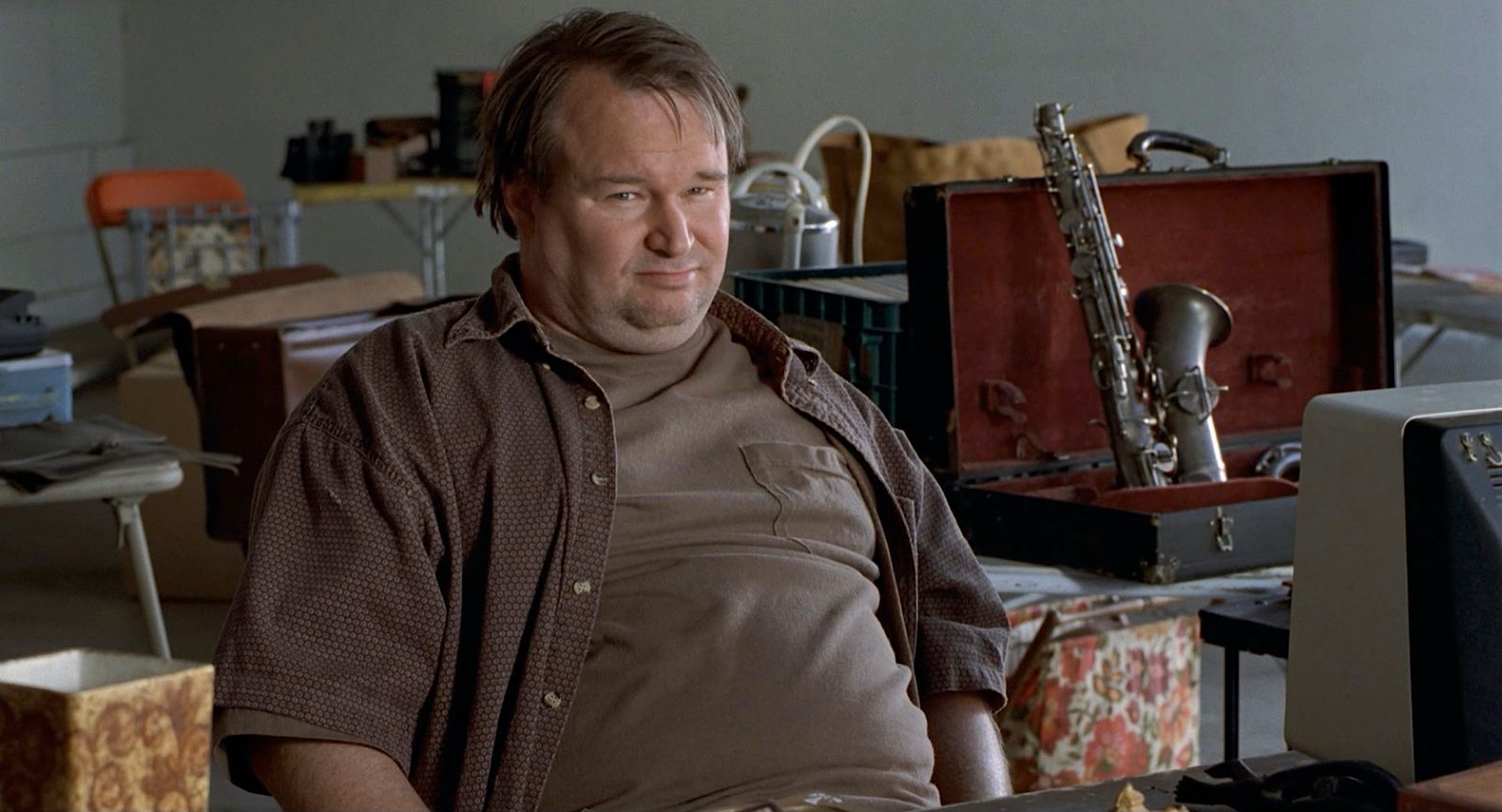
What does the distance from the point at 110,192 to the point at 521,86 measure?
175 inches

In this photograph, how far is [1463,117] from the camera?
6590 mm

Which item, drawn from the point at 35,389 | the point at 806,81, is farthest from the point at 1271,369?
the point at 806,81

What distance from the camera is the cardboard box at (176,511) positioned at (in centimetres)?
404

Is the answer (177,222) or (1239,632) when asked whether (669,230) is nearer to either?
(1239,632)

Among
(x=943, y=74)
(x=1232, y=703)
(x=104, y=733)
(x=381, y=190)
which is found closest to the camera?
Result: (x=104, y=733)

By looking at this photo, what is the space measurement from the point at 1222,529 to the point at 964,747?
51 cm

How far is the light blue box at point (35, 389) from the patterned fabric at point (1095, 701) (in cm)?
163

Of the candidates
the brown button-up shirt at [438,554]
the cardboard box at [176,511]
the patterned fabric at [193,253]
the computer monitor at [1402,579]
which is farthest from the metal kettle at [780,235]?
the patterned fabric at [193,253]

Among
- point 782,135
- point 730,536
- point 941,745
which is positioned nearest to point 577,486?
point 730,536

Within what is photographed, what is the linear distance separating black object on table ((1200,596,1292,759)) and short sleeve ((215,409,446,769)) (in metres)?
0.78

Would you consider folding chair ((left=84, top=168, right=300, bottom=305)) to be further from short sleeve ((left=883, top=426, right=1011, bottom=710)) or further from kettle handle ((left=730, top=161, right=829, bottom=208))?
short sleeve ((left=883, top=426, right=1011, bottom=710))

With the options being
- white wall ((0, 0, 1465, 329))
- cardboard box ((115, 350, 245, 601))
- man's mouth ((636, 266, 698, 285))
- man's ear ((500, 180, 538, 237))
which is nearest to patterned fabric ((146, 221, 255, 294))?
cardboard box ((115, 350, 245, 601))

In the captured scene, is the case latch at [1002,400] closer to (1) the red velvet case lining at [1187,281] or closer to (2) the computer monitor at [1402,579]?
(1) the red velvet case lining at [1187,281]

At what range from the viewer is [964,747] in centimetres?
163
